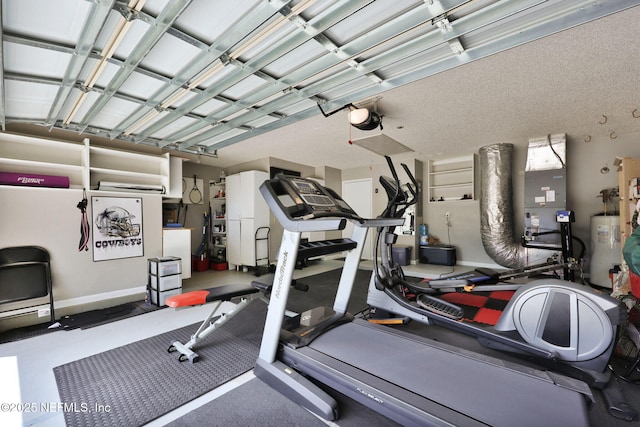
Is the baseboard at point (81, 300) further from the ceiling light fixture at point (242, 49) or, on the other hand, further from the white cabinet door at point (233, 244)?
the ceiling light fixture at point (242, 49)

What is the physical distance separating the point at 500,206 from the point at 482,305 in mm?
2426

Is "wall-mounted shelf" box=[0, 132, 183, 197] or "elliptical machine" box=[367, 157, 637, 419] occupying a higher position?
"wall-mounted shelf" box=[0, 132, 183, 197]

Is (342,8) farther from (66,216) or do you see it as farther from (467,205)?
(467,205)

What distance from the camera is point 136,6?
1.53 metres

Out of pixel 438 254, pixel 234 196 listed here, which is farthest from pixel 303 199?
pixel 438 254

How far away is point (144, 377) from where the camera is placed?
6.50 ft

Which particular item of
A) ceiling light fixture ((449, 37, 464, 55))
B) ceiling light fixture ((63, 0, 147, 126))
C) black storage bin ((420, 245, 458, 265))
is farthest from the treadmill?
black storage bin ((420, 245, 458, 265))

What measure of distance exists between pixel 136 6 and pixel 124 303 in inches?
146

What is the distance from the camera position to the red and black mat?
3016 mm

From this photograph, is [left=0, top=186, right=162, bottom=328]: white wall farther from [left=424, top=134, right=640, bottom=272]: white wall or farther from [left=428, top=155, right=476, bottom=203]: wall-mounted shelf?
[left=424, top=134, right=640, bottom=272]: white wall

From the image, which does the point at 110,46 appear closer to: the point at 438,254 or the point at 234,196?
the point at 234,196

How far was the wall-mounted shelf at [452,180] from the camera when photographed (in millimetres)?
6031

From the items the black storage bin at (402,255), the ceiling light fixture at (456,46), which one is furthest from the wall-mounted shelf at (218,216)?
the ceiling light fixture at (456,46)

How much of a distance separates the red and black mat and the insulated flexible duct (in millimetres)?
1368
